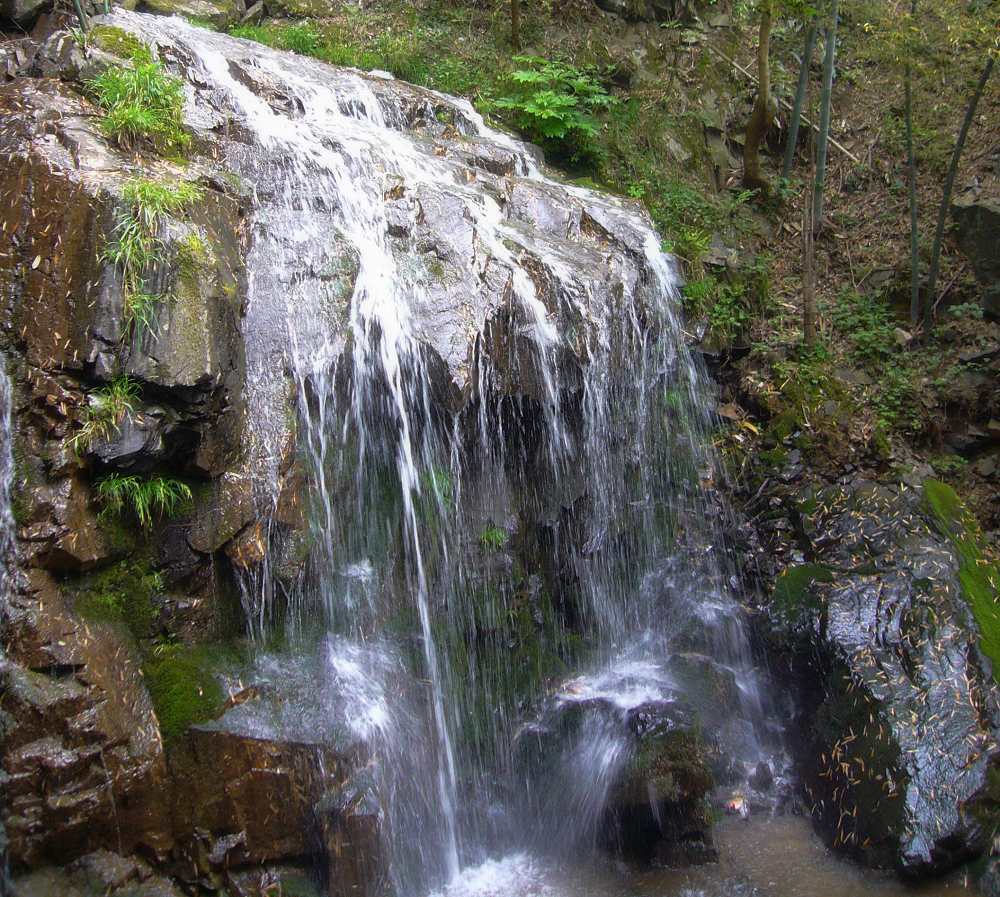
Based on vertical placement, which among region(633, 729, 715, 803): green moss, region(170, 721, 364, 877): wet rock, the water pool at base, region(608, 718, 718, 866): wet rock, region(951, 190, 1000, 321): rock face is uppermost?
region(951, 190, 1000, 321): rock face

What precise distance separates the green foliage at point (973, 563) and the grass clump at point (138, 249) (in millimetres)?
5997

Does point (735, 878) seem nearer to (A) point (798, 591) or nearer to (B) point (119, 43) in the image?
(A) point (798, 591)

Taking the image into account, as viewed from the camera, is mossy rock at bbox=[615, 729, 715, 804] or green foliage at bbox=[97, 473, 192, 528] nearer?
green foliage at bbox=[97, 473, 192, 528]

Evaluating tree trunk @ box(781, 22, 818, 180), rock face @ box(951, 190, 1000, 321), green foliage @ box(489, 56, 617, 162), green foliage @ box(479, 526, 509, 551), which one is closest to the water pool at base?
green foliage @ box(479, 526, 509, 551)

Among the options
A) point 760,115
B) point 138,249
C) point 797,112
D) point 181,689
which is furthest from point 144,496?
point 797,112

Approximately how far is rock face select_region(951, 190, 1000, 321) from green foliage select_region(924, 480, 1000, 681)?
9.72 feet

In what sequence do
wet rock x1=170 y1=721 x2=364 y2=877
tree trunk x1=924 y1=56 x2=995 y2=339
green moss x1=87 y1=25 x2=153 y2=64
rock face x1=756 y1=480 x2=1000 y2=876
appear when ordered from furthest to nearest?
1. tree trunk x1=924 y1=56 x2=995 y2=339
2. green moss x1=87 y1=25 x2=153 y2=64
3. rock face x1=756 y1=480 x2=1000 y2=876
4. wet rock x1=170 y1=721 x2=364 y2=877

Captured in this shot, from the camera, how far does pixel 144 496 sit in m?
4.40

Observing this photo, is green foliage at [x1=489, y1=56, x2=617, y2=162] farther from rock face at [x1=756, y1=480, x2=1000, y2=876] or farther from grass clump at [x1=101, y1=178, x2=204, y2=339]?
grass clump at [x1=101, y1=178, x2=204, y2=339]

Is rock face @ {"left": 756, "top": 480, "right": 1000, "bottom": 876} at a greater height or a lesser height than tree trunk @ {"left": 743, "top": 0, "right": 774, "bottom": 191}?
lesser

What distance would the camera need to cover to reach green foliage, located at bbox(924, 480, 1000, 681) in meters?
5.60

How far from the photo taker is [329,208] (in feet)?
20.2

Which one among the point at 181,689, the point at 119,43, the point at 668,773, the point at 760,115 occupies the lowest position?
the point at 668,773

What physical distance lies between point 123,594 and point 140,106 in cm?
366
